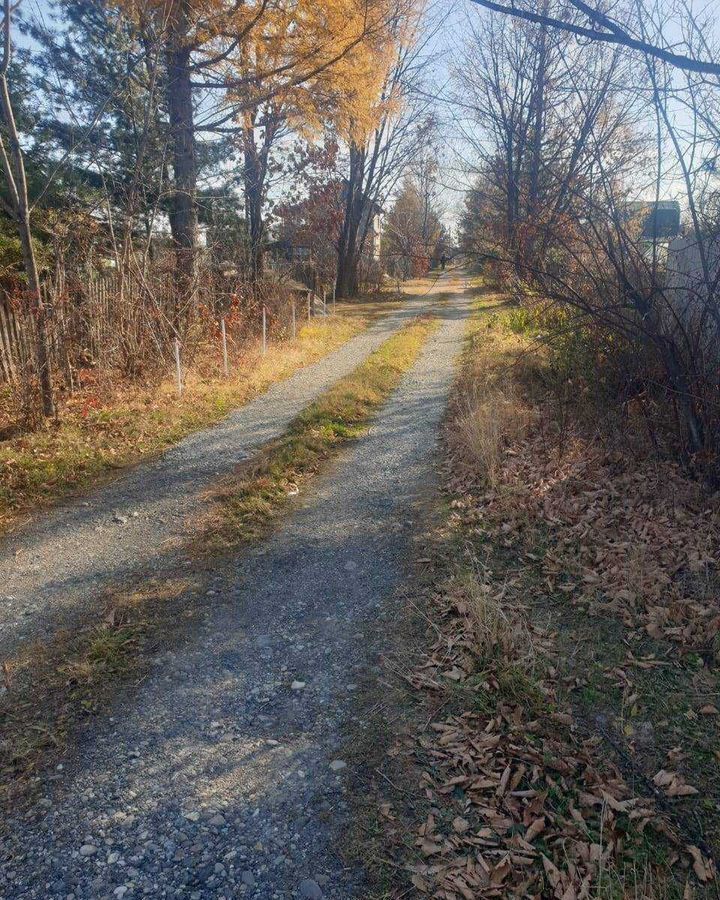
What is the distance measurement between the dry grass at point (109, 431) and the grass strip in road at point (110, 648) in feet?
5.34

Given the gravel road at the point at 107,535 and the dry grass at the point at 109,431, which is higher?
the dry grass at the point at 109,431

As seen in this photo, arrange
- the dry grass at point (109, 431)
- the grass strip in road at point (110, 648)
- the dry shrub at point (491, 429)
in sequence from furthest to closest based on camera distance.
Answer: the dry shrub at point (491, 429) → the dry grass at point (109, 431) → the grass strip in road at point (110, 648)

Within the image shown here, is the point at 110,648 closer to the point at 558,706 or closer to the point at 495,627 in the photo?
the point at 495,627

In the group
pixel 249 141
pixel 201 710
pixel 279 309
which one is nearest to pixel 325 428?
pixel 201 710

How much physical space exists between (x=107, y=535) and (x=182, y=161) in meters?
9.33

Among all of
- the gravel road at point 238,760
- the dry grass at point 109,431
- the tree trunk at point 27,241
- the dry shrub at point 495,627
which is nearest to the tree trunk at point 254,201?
the dry grass at point 109,431

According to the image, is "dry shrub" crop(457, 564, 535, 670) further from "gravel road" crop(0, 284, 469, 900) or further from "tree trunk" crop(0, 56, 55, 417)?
"tree trunk" crop(0, 56, 55, 417)

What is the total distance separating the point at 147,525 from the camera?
5297mm

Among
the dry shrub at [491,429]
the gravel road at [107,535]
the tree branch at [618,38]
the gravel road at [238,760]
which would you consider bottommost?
the gravel road at [238,760]

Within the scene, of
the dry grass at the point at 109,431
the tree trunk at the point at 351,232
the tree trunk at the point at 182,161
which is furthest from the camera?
the tree trunk at the point at 351,232

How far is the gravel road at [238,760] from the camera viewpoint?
2.30 meters

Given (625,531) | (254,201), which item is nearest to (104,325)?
(625,531)

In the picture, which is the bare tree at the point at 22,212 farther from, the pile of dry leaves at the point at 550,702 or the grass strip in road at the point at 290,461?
the pile of dry leaves at the point at 550,702

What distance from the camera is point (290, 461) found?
22.1 feet
